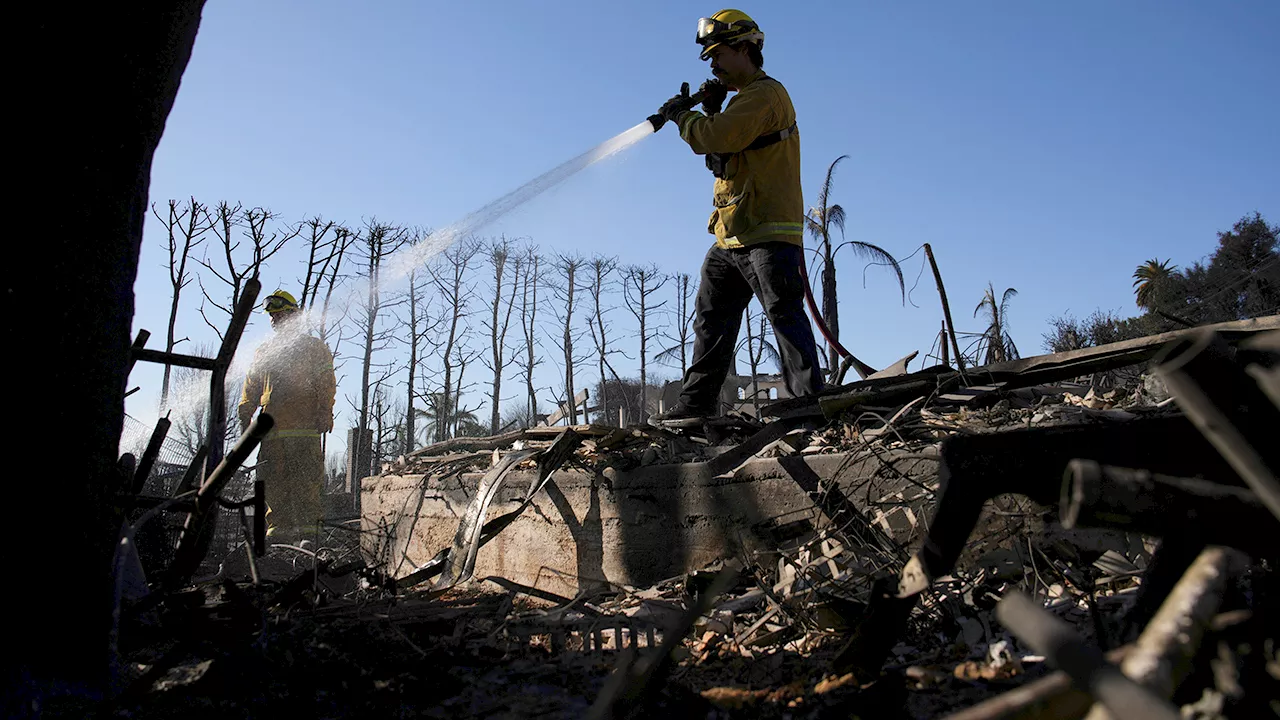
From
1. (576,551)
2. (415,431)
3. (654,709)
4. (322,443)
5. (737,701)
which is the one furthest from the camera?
(415,431)

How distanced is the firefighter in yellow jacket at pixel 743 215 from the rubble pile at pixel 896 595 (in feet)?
1.72

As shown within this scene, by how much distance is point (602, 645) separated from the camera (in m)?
3.21

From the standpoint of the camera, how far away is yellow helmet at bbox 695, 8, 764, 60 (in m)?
5.38

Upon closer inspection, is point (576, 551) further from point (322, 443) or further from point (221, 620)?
point (322, 443)

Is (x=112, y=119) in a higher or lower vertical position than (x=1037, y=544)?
higher

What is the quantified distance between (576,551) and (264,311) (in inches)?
262

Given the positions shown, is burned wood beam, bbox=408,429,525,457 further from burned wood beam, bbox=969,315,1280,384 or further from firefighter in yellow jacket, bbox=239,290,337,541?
firefighter in yellow jacket, bbox=239,290,337,541

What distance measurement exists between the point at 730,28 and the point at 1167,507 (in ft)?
15.1

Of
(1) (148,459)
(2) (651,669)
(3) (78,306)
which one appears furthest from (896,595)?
(1) (148,459)

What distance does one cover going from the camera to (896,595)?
2.10m

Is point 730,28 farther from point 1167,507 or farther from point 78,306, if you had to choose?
point 1167,507

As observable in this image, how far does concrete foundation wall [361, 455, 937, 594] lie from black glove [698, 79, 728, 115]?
2723mm

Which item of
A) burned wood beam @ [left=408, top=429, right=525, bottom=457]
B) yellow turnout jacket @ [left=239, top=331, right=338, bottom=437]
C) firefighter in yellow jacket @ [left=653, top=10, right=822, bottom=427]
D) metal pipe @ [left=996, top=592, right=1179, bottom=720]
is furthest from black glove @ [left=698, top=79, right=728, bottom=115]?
yellow turnout jacket @ [left=239, top=331, right=338, bottom=437]

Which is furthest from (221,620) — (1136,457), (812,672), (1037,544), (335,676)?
(1037,544)
